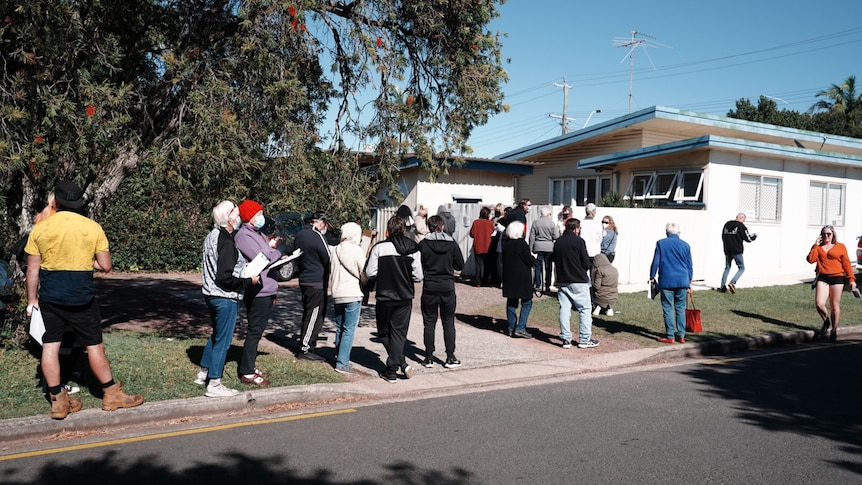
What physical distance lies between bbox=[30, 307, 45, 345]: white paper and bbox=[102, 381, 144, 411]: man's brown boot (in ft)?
2.39

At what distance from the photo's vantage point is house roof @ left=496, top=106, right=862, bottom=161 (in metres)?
19.7

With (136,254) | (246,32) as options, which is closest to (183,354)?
(246,32)

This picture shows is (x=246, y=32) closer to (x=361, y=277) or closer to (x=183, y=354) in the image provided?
(x=361, y=277)

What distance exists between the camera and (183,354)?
28.3 feet

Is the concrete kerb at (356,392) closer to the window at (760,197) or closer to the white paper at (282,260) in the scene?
the white paper at (282,260)

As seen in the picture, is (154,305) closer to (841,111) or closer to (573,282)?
(573,282)

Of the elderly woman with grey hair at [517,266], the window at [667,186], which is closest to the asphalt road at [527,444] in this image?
the elderly woman with grey hair at [517,266]

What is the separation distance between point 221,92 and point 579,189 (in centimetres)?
1704

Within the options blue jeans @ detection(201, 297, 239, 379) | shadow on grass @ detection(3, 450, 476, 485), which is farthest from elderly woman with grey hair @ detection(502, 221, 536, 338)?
shadow on grass @ detection(3, 450, 476, 485)

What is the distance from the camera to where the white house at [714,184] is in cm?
1788

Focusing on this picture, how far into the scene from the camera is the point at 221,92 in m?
8.23

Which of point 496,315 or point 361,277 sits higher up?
point 361,277

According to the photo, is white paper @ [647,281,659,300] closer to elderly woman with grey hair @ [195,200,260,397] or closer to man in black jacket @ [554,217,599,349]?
man in black jacket @ [554,217,599,349]

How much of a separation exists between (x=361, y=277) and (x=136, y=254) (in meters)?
11.4
